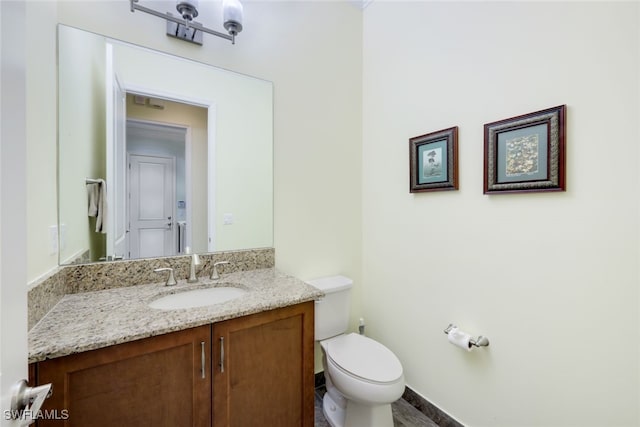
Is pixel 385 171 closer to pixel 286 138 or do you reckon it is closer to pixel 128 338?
pixel 286 138

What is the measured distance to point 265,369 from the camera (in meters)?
1.17

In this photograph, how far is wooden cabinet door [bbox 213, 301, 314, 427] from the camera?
105 cm

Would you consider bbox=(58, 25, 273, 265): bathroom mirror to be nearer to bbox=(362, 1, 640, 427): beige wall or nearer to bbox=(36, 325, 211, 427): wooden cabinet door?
bbox=(36, 325, 211, 427): wooden cabinet door

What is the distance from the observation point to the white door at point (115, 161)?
4.37ft

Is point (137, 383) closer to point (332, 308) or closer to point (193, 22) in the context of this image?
point (332, 308)

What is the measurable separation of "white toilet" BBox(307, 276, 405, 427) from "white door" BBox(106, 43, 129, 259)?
112 cm

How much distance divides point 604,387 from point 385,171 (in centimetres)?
144

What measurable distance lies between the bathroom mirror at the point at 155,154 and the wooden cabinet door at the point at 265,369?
62 centimetres

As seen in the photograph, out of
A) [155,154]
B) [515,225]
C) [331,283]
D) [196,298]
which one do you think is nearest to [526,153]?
[515,225]

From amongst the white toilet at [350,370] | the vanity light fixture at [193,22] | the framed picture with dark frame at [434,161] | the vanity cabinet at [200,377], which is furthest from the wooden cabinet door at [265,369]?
the vanity light fixture at [193,22]

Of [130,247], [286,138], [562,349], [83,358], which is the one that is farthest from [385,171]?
[83,358]

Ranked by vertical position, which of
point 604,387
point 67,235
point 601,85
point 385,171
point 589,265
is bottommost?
point 604,387

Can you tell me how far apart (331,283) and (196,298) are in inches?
32.6

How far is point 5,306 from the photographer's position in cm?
45
